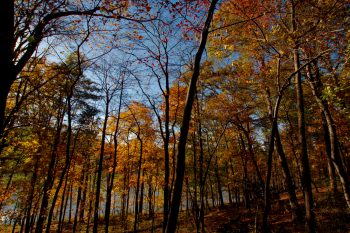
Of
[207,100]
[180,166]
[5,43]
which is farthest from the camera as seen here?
[207,100]

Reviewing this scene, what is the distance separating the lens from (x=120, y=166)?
23000 millimetres

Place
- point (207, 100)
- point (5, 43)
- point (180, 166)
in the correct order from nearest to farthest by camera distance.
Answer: point (5, 43) < point (180, 166) < point (207, 100)

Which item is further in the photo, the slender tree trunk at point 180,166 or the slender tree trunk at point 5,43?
the slender tree trunk at point 180,166

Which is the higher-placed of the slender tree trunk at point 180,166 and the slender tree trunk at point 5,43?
the slender tree trunk at point 5,43

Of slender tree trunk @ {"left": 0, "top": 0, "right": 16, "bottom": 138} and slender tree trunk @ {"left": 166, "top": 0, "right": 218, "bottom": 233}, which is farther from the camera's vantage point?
slender tree trunk @ {"left": 166, "top": 0, "right": 218, "bottom": 233}

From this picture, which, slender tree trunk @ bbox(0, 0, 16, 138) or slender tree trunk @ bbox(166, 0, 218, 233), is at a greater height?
slender tree trunk @ bbox(0, 0, 16, 138)

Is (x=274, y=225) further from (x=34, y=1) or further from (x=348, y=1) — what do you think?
(x=34, y=1)

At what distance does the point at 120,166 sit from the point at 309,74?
18.8 m

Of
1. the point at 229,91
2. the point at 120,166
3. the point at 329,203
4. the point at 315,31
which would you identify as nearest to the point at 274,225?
the point at 329,203

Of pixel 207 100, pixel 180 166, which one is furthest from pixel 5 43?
pixel 207 100

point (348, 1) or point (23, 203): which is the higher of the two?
point (348, 1)

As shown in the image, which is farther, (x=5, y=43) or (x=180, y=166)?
(x=180, y=166)

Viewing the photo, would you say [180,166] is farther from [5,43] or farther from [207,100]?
[207,100]

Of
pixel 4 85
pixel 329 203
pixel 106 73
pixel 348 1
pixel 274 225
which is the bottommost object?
pixel 274 225
